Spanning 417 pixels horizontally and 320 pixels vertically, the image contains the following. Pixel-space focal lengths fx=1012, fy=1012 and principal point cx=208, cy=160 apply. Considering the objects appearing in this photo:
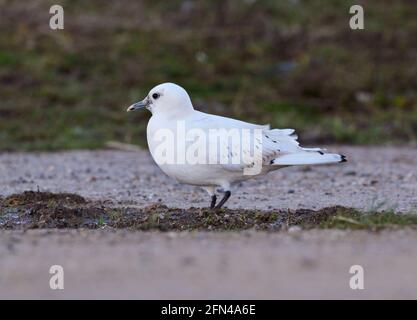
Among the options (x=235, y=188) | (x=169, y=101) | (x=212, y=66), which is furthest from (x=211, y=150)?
(x=212, y=66)

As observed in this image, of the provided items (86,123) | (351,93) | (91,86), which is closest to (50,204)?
(86,123)

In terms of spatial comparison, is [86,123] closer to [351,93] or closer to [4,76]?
[4,76]

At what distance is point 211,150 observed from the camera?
827 centimetres

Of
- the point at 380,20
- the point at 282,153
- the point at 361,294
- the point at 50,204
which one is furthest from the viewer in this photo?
the point at 380,20

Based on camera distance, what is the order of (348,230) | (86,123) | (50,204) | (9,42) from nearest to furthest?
(348,230), (50,204), (86,123), (9,42)

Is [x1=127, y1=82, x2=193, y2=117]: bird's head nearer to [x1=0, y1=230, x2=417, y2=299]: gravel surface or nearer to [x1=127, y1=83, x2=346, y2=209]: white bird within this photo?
[x1=127, y1=83, x2=346, y2=209]: white bird

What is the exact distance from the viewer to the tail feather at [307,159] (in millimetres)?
8312

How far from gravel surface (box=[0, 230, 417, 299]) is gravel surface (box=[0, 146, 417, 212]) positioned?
2096 mm

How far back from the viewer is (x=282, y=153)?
850 centimetres

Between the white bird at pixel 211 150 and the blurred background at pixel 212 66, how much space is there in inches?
222

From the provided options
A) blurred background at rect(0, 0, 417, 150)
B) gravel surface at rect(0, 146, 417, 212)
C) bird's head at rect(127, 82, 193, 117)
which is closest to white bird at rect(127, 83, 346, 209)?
bird's head at rect(127, 82, 193, 117)

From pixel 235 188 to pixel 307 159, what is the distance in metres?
2.50

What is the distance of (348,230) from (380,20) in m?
12.9

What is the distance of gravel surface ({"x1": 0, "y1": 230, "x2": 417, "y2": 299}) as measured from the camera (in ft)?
18.8
